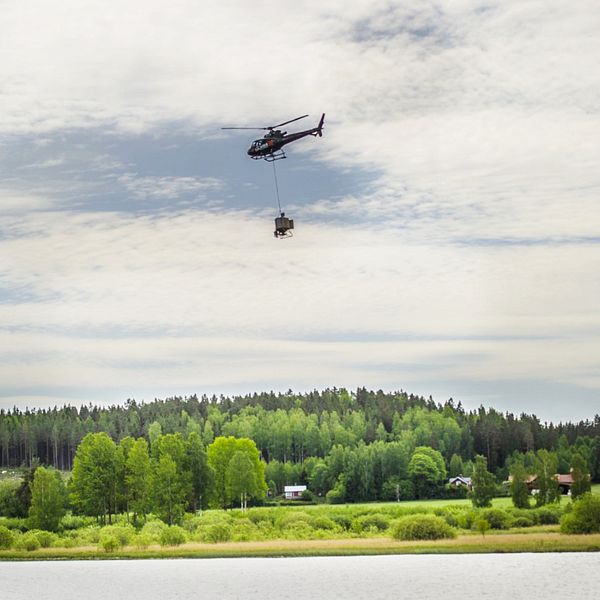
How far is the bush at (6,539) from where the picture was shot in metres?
68.4

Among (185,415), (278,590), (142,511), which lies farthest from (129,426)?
(278,590)

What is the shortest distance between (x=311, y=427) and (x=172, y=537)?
6826 centimetres

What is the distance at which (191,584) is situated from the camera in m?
54.3

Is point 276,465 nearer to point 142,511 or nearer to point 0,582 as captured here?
point 142,511

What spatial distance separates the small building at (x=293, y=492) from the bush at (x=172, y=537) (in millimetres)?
39008

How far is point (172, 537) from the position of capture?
219ft

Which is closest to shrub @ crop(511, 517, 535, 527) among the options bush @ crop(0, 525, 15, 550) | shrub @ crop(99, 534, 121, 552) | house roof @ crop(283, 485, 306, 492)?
shrub @ crop(99, 534, 121, 552)

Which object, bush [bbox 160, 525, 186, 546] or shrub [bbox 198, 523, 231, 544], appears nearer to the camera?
bush [bbox 160, 525, 186, 546]

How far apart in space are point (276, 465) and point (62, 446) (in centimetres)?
4989

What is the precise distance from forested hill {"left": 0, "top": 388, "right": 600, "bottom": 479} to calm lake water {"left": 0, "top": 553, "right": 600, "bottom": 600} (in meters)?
42.8

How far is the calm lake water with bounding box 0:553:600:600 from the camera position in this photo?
157ft

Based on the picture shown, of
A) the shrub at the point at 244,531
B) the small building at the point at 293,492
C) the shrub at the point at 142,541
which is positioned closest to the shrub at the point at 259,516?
the shrub at the point at 244,531

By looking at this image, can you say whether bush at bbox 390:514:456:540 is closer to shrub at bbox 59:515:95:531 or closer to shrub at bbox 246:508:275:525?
shrub at bbox 246:508:275:525

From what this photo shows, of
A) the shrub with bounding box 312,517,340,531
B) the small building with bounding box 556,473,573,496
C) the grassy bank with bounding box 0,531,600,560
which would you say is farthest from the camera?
the small building with bounding box 556,473,573,496
